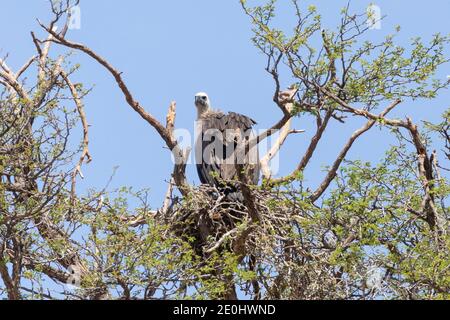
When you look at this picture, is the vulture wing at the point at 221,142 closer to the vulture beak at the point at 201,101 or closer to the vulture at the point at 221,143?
the vulture at the point at 221,143

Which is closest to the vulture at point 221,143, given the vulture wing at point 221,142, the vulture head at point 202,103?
the vulture wing at point 221,142

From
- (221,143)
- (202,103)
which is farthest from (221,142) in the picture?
(202,103)

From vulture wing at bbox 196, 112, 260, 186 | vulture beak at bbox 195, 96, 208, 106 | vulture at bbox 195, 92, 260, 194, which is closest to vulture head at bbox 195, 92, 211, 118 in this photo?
vulture beak at bbox 195, 96, 208, 106

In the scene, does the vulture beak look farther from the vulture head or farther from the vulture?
the vulture

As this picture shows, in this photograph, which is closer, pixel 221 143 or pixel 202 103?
pixel 221 143

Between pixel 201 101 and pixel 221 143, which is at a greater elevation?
pixel 201 101

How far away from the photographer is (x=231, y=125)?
16750 mm

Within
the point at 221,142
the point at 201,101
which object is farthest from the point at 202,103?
the point at 221,142

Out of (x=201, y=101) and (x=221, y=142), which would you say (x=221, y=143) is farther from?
(x=201, y=101)

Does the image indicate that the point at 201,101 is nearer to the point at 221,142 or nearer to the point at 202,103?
the point at 202,103
